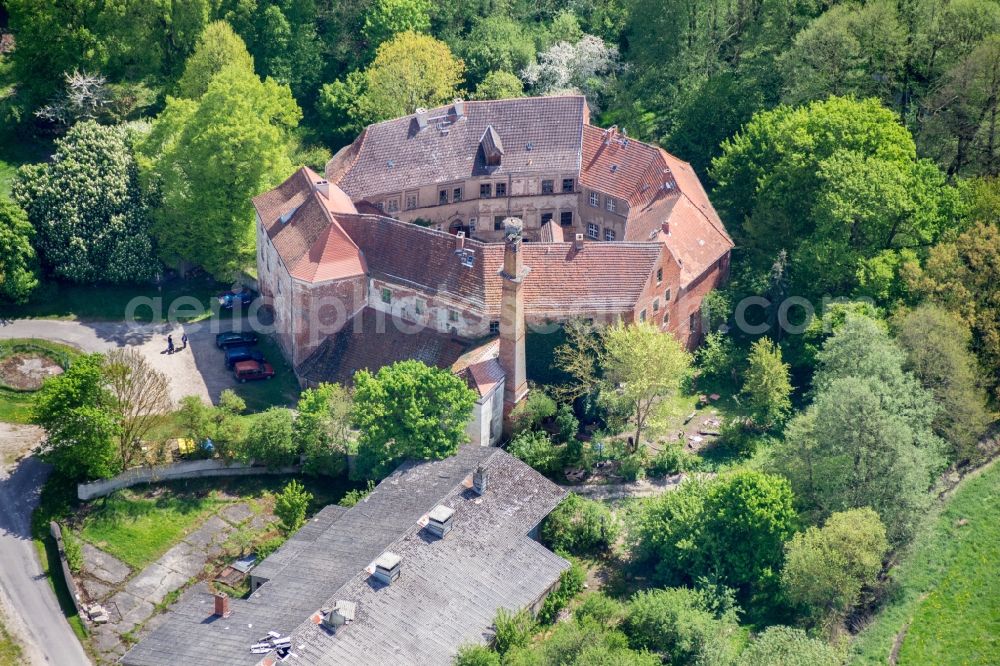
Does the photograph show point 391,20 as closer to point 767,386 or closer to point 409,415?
point 409,415

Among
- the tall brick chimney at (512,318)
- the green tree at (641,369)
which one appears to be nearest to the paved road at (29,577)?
the tall brick chimney at (512,318)

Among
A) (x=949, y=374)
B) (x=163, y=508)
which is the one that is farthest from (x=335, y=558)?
(x=949, y=374)

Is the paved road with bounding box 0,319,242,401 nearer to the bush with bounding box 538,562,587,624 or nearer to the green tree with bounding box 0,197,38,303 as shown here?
the green tree with bounding box 0,197,38,303

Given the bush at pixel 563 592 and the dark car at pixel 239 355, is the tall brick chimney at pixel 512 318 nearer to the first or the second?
the bush at pixel 563 592

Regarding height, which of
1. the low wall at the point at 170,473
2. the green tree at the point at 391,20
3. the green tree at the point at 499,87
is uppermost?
the green tree at the point at 391,20

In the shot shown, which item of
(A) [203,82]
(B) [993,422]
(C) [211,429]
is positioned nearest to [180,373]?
(C) [211,429]

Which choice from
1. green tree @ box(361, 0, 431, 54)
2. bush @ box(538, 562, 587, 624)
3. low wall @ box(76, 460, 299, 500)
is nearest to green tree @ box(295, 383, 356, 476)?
low wall @ box(76, 460, 299, 500)

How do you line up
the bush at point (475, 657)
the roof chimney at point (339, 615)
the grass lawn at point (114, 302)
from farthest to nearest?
the grass lawn at point (114, 302), the roof chimney at point (339, 615), the bush at point (475, 657)

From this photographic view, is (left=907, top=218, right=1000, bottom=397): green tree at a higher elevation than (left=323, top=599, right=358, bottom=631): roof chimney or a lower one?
higher
